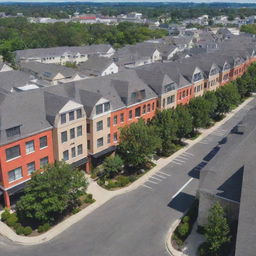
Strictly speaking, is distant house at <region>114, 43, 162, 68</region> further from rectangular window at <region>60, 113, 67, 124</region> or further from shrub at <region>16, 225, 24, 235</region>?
shrub at <region>16, 225, 24, 235</region>

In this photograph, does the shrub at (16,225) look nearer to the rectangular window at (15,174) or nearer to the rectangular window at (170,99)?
the rectangular window at (15,174)

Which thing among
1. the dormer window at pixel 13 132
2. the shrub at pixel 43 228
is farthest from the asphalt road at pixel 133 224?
the dormer window at pixel 13 132

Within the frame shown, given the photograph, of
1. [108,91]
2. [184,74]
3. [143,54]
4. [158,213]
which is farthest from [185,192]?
[143,54]

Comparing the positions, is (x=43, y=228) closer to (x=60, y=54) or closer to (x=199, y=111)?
(x=199, y=111)

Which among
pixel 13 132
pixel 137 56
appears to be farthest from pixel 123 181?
pixel 137 56

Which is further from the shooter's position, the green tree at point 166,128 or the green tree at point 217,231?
the green tree at point 166,128

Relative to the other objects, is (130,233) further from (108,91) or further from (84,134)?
(108,91)

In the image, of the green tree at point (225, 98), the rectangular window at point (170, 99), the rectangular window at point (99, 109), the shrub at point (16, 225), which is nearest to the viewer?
the shrub at point (16, 225)
